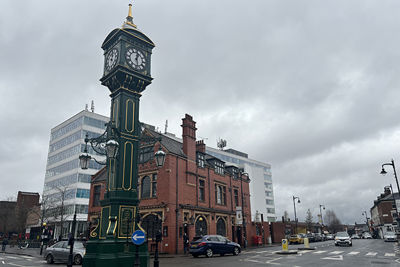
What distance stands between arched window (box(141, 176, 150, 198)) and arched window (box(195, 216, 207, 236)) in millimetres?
5702

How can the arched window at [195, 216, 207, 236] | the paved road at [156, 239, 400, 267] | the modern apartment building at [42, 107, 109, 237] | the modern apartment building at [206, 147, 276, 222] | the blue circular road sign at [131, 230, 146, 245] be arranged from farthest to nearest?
the modern apartment building at [206, 147, 276, 222] → the modern apartment building at [42, 107, 109, 237] → the arched window at [195, 216, 207, 236] → the paved road at [156, 239, 400, 267] → the blue circular road sign at [131, 230, 146, 245]

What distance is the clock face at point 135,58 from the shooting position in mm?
13398

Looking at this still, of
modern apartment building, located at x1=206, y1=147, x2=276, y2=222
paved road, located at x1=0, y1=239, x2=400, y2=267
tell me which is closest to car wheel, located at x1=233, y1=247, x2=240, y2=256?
paved road, located at x1=0, y1=239, x2=400, y2=267

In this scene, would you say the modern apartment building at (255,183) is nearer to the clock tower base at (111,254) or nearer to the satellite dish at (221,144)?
the satellite dish at (221,144)

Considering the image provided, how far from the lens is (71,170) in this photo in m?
55.0

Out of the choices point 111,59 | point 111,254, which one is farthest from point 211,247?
point 111,59

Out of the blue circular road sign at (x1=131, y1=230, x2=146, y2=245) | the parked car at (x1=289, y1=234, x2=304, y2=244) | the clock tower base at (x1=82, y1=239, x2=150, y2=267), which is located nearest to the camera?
the blue circular road sign at (x1=131, y1=230, x2=146, y2=245)

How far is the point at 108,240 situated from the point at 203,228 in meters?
20.7

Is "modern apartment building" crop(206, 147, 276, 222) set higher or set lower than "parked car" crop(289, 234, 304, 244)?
higher

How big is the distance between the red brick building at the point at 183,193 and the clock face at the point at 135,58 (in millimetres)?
10281

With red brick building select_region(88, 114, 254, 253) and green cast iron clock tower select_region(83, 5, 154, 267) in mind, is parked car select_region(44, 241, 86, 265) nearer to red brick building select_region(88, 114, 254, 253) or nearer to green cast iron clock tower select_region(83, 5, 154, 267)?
red brick building select_region(88, 114, 254, 253)

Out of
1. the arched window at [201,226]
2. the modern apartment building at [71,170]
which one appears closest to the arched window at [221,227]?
the arched window at [201,226]

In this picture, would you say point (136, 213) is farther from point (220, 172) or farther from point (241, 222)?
point (220, 172)

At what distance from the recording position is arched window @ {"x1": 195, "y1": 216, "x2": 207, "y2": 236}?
29.4m
